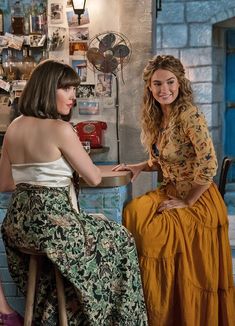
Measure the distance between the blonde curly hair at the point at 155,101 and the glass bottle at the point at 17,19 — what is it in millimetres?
1167

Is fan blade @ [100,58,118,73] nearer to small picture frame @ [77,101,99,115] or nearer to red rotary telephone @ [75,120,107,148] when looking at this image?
small picture frame @ [77,101,99,115]

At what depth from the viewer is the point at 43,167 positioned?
2512 millimetres

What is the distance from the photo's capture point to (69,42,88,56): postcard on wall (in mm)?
3980

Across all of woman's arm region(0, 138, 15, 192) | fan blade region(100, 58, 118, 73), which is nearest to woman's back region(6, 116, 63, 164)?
woman's arm region(0, 138, 15, 192)

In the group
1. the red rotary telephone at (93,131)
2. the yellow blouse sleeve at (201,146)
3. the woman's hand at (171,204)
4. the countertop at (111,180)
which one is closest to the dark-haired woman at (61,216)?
the countertop at (111,180)

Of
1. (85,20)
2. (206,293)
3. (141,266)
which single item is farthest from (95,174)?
(85,20)

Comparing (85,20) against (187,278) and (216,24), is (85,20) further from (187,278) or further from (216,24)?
(216,24)

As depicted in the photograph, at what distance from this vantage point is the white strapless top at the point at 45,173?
2.52m

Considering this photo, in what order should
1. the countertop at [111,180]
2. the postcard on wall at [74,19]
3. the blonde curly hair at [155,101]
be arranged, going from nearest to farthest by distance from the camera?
the countertop at [111,180] < the blonde curly hair at [155,101] < the postcard on wall at [74,19]

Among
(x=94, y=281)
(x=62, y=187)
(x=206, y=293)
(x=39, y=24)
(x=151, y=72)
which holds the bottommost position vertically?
(x=206, y=293)

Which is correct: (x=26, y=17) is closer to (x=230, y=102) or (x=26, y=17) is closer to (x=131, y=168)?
(x=131, y=168)

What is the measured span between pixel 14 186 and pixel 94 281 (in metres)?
0.57

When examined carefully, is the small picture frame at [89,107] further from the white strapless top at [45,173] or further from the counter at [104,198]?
the white strapless top at [45,173]

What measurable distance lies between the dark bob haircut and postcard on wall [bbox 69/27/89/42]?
4.85 ft
